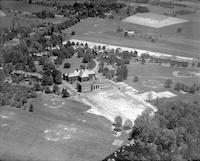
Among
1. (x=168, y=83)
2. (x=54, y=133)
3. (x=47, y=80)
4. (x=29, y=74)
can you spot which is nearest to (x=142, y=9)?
(x=168, y=83)

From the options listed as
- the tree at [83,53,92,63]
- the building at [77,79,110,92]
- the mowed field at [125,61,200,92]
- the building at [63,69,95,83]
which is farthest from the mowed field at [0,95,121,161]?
the tree at [83,53,92,63]

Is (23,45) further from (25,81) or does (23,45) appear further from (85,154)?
(85,154)

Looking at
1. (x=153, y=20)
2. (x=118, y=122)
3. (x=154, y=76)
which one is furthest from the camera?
(x=153, y=20)

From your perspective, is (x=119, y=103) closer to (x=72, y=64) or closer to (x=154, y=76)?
(x=154, y=76)

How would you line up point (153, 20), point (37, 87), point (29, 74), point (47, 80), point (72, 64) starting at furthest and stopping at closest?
1. point (153, 20)
2. point (72, 64)
3. point (29, 74)
4. point (47, 80)
5. point (37, 87)

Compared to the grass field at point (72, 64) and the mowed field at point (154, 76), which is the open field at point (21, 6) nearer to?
the grass field at point (72, 64)

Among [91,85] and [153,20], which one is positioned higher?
[153,20]

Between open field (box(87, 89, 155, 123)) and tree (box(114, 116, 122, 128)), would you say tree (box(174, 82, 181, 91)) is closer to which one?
open field (box(87, 89, 155, 123))

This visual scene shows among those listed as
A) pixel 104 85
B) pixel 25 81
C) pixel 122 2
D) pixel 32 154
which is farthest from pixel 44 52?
pixel 122 2
